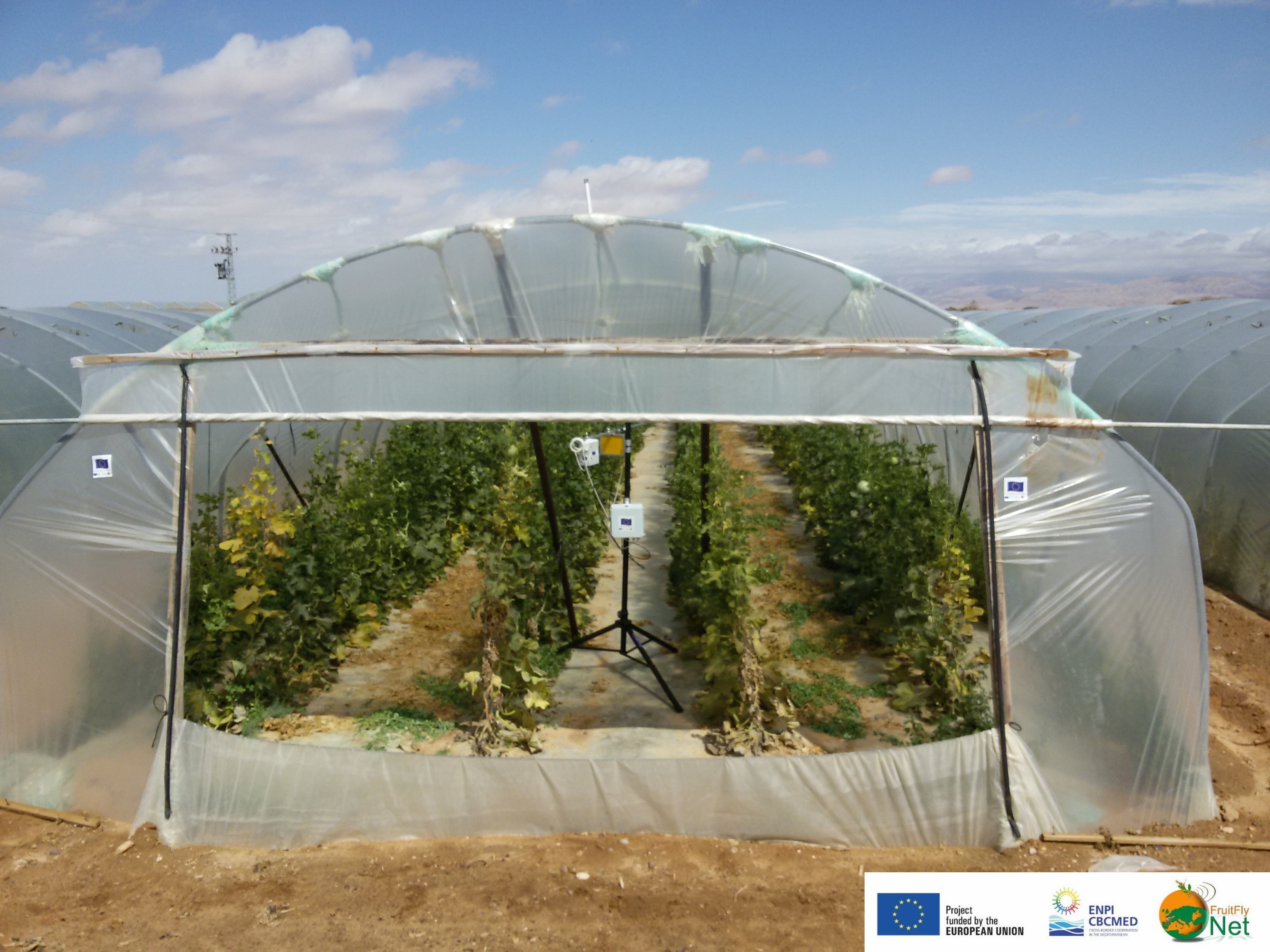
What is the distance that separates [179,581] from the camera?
4.85m

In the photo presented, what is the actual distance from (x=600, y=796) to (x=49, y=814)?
3.02m

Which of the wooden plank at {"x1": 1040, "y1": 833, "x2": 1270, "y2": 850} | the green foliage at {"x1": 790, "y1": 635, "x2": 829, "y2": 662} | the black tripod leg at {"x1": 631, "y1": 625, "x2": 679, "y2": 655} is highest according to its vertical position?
the black tripod leg at {"x1": 631, "y1": 625, "x2": 679, "y2": 655}

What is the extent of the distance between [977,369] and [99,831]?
208 inches

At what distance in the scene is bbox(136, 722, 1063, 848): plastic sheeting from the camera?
4547 millimetres

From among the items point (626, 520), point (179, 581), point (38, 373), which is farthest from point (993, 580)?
point (38, 373)

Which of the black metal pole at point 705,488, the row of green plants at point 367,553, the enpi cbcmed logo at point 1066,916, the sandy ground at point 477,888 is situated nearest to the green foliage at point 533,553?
the row of green plants at point 367,553

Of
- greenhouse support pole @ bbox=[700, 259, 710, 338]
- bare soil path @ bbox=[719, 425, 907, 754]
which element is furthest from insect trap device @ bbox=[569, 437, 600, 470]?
Answer: bare soil path @ bbox=[719, 425, 907, 754]

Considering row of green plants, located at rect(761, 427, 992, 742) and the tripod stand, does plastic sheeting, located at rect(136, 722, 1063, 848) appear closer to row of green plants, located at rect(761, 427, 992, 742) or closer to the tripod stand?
row of green plants, located at rect(761, 427, 992, 742)

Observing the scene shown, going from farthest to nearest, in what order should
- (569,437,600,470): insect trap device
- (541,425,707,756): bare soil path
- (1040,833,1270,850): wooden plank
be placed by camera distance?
(569,437,600,470): insect trap device, (541,425,707,756): bare soil path, (1040,833,1270,850): wooden plank

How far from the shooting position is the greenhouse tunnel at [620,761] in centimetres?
459

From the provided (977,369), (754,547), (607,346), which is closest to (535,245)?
(607,346)

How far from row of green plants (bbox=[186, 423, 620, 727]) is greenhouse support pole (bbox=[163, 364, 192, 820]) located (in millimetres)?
489

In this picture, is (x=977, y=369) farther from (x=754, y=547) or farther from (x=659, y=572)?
(x=754, y=547)

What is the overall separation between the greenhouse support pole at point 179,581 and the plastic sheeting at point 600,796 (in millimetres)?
141
